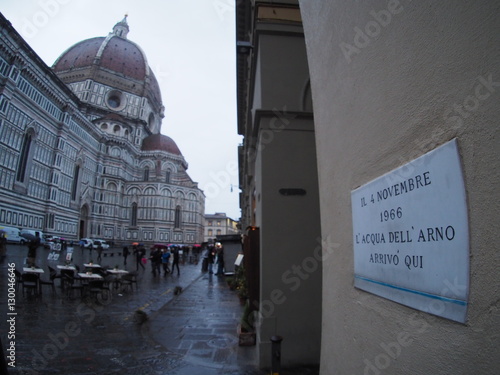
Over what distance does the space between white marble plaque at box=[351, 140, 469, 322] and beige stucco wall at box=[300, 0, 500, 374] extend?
0.15 ft

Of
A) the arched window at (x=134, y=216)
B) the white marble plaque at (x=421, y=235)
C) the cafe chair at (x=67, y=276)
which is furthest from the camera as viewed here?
the arched window at (x=134, y=216)

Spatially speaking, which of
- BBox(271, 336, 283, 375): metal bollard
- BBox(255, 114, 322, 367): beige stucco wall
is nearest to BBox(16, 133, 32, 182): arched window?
BBox(255, 114, 322, 367): beige stucco wall

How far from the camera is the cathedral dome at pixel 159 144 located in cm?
7206

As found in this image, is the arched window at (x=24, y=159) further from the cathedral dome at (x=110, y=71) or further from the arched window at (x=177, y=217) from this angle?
the arched window at (x=177, y=217)

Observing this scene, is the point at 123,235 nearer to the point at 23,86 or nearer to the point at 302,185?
the point at 23,86

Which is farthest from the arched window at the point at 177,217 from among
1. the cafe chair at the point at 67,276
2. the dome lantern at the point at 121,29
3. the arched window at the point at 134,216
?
the cafe chair at the point at 67,276

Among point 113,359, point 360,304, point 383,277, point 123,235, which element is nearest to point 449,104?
point 383,277

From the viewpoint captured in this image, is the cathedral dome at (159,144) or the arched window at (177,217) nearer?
the arched window at (177,217)

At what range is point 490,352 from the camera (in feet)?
3.15

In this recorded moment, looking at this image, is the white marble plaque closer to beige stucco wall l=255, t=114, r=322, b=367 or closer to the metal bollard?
the metal bollard

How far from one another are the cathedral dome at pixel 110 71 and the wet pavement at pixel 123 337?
6785 cm

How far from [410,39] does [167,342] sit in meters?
5.98

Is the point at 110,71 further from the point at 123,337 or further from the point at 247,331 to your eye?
the point at 247,331

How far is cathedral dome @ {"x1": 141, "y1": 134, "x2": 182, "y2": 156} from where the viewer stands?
72.1 meters
